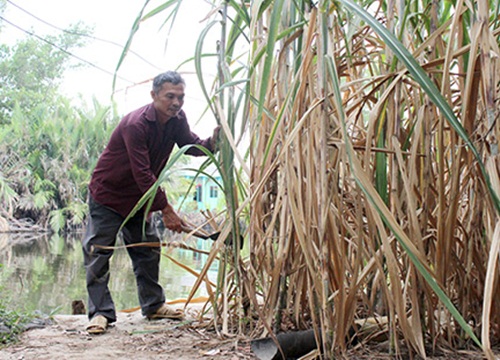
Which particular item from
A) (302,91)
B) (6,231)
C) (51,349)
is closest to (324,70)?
(302,91)

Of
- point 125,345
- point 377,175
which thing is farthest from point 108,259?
point 377,175

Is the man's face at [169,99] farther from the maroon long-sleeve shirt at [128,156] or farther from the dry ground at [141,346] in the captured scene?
the dry ground at [141,346]

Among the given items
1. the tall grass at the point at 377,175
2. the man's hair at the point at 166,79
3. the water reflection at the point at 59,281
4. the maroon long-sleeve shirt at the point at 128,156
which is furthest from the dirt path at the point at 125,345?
the man's hair at the point at 166,79

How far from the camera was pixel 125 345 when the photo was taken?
71.7 inches

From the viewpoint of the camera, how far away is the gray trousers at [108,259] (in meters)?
2.37

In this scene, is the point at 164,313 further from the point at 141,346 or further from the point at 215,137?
the point at 215,137

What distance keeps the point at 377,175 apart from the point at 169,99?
129cm

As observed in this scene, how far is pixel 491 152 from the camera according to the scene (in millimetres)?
984

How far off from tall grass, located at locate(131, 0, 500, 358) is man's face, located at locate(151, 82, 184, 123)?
70 cm

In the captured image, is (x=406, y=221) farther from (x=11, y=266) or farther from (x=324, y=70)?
(x=11, y=266)

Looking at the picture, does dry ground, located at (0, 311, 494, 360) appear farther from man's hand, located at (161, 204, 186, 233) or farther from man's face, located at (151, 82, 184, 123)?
man's face, located at (151, 82, 184, 123)

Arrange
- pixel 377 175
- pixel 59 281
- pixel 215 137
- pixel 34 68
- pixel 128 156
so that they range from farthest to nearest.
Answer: pixel 34 68 → pixel 59 281 → pixel 128 156 → pixel 215 137 → pixel 377 175

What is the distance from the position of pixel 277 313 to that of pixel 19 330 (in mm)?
1093

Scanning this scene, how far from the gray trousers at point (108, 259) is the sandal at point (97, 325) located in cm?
7
